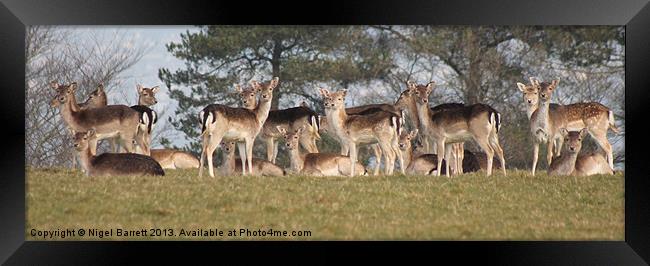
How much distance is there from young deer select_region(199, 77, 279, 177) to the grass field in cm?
54

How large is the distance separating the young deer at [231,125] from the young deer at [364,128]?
1.04 metres

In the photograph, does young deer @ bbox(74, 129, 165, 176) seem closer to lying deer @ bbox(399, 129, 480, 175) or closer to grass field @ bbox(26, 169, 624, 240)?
grass field @ bbox(26, 169, 624, 240)

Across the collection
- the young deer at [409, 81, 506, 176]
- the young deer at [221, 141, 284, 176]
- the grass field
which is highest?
the young deer at [409, 81, 506, 176]

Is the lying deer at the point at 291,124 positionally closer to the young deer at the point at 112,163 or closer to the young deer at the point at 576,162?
the young deer at the point at 112,163

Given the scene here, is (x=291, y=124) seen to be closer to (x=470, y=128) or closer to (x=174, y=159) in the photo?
(x=174, y=159)

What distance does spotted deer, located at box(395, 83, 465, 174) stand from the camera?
17328 mm

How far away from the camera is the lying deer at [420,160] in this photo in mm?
17188

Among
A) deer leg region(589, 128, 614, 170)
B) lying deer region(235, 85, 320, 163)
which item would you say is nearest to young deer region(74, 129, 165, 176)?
lying deer region(235, 85, 320, 163)

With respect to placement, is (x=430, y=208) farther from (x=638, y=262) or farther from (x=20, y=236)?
(x=20, y=236)

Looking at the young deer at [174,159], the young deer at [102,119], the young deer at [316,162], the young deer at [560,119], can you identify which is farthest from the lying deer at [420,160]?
the young deer at [102,119]

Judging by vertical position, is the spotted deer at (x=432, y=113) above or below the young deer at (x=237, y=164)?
above

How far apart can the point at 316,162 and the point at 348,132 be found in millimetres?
724

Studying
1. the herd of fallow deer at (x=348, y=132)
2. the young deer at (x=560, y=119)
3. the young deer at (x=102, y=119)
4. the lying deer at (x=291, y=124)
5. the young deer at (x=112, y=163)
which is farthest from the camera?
the lying deer at (x=291, y=124)
